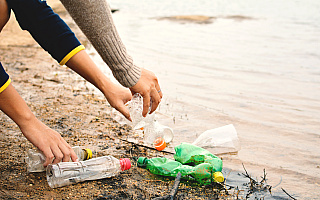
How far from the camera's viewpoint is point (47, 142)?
2.25m

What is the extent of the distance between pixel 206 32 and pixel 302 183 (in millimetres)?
7790

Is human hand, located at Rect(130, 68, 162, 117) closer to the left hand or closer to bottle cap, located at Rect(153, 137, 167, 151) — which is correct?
the left hand

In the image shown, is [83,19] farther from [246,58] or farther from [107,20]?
[246,58]

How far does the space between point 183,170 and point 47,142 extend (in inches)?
35.2

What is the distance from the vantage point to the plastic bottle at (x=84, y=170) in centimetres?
228

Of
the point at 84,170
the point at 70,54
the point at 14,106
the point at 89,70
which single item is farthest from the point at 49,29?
the point at 84,170

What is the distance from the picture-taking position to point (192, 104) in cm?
432

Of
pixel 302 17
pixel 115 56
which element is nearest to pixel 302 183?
pixel 115 56

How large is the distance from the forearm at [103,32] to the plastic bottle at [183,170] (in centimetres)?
75

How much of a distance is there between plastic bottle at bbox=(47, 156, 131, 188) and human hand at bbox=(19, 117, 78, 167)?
6 centimetres

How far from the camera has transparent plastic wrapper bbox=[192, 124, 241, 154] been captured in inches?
124

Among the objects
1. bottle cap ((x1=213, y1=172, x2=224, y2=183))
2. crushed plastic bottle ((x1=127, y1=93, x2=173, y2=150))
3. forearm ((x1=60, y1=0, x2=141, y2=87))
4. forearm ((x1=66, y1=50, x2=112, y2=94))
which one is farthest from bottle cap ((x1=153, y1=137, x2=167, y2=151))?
forearm ((x1=60, y1=0, x2=141, y2=87))

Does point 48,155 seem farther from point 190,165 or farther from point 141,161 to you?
point 190,165

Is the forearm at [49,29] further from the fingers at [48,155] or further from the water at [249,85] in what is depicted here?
the water at [249,85]
